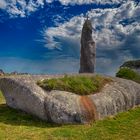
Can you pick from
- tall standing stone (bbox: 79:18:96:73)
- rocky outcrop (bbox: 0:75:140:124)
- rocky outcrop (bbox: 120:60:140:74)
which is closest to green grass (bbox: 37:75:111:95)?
rocky outcrop (bbox: 0:75:140:124)

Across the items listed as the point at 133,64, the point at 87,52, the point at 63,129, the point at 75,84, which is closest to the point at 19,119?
the point at 63,129

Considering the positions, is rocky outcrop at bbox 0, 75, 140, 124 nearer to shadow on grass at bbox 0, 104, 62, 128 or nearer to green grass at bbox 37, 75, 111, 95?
shadow on grass at bbox 0, 104, 62, 128

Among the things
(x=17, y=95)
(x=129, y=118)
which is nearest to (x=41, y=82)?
(x=17, y=95)

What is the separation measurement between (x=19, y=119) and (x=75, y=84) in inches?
162

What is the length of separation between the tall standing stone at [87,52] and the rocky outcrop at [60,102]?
7122mm

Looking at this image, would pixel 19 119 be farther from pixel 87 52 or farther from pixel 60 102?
pixel 87 52

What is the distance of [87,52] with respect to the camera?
28.9 m

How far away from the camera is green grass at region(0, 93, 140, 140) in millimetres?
16094

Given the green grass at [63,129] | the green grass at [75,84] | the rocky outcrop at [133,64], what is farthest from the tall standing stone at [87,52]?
the rocky outcrop at [133,64]

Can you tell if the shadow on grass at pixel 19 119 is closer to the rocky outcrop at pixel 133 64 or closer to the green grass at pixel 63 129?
the green grass at pixel 63 129

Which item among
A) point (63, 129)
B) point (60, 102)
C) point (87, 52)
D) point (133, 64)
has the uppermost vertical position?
point (133, 64)

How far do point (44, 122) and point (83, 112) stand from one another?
7.16 ft

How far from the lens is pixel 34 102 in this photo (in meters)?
18.8

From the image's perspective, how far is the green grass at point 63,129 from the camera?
16094 mm
